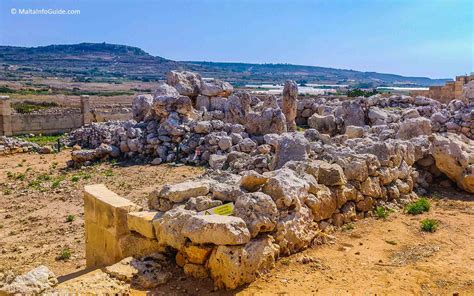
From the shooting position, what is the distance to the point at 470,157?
28.6 feet

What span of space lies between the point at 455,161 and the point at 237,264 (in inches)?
241

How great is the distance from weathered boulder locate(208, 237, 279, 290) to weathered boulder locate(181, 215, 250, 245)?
0.10 meters

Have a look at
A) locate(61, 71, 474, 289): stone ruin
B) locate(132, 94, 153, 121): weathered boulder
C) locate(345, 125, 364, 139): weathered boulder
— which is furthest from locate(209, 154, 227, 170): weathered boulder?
locate(132, 94, 153, 121): weathered boulder

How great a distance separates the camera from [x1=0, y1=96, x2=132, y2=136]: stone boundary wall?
2278 centimetres

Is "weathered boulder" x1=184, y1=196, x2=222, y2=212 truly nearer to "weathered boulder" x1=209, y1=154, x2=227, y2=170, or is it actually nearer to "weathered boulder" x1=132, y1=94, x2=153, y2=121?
"weathered boulder" x1=209, y1=154, x2=227, y2=170

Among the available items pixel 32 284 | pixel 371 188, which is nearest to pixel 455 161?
pixel 371 188

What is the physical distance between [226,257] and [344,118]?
49.8 ft

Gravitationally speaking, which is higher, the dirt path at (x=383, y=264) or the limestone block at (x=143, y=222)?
the limestone block at (x=143, y=222)

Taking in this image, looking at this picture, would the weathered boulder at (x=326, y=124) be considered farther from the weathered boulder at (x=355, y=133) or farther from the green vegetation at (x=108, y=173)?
the green vegetation at (x=108, y=173)

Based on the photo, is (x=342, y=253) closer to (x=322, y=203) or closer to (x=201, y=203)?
(x=322, y=203)

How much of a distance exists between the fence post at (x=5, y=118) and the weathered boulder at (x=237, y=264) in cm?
2163

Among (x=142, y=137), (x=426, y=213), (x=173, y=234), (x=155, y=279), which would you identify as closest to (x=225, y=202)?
(x=173, y=234)

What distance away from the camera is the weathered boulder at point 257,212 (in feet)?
15.9

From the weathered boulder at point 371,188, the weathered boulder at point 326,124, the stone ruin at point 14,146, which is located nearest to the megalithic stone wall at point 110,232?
the weathered boulder at point 371,188
